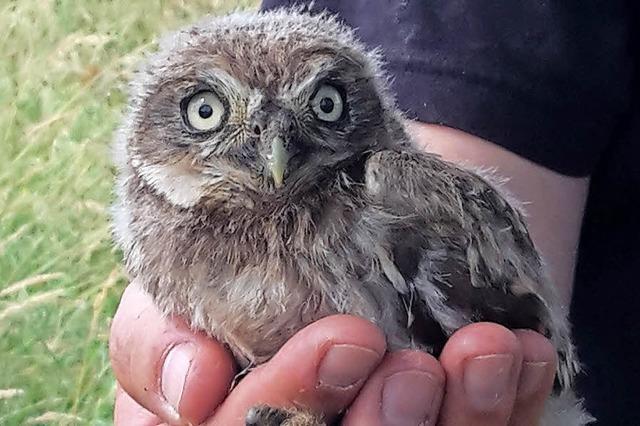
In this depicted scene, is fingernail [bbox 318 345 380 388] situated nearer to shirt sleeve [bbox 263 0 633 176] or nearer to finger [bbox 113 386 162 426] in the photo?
finger [bbox 113 386 162 426]

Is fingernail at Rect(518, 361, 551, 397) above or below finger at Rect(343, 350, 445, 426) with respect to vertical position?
below

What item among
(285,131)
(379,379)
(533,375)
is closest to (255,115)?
(285,131)

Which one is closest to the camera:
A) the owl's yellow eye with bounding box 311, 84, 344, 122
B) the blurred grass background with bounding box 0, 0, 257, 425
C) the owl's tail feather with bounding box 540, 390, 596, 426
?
the owl's yellow eye with bounding box 311, 84, 344, 122

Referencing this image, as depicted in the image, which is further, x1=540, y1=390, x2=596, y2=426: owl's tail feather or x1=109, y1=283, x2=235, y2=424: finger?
x1=540, y1=390, x2=596, y2=426: owl's tail feather

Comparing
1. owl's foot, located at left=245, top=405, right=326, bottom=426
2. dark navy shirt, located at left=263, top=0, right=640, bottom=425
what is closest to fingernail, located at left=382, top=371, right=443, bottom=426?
owl's foot, located at left=245, top=405, right=326, bottom=426

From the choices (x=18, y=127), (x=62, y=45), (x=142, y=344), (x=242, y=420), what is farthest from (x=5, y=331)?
(x=242, y=420)

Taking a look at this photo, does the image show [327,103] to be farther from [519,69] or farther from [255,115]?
[519,69]

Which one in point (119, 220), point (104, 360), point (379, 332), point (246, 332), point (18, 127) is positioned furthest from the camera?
point (18, 127)

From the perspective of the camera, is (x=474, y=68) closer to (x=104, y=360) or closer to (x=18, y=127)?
(x=104, y=360)
